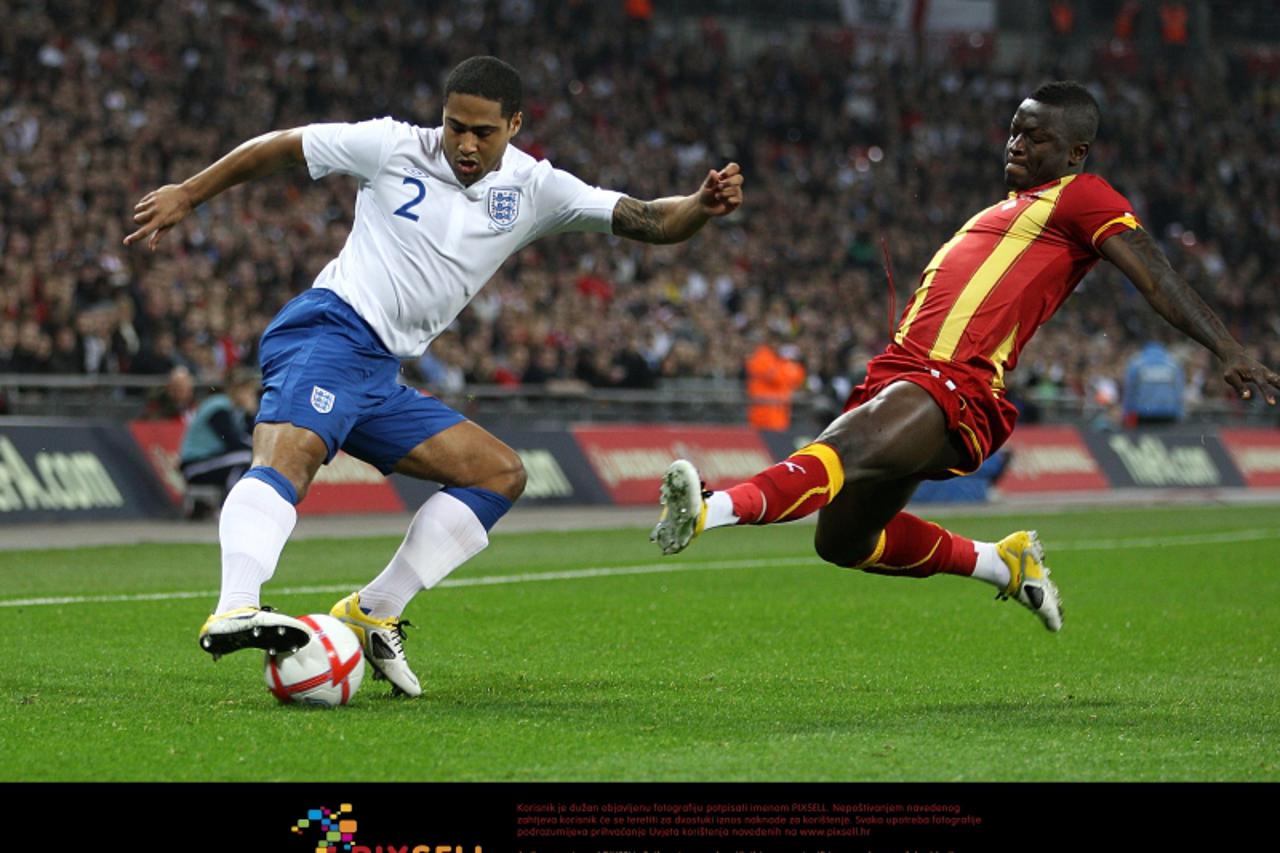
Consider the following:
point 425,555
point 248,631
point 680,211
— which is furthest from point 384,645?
point 680,211

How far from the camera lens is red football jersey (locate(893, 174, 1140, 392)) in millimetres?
6691

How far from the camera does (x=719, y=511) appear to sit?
592cm

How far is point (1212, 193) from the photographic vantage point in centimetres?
3956

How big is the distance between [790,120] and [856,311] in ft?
23.3

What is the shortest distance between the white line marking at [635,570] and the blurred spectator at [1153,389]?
7296 millimetres

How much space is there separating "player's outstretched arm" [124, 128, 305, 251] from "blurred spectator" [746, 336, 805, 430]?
17063 millimetres

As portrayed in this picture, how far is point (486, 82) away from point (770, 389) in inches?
690

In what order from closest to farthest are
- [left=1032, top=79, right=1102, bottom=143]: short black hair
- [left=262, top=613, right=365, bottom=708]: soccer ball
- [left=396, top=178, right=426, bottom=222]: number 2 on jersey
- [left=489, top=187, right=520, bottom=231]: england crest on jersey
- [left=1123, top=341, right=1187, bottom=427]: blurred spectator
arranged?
[left=262, top=613, right=365, bottom=708]: soccer ball, [left=396, top=178, right=426, bottom=222]: number 2 on jersey, [left=489, top=187, right=520, bottom=231]: england crest on jersey, [left=1032, top=79, right=1102, bottom=143]: short black hair, [left=1123, top=341, right=1187, bottom=427]: blurred spectator

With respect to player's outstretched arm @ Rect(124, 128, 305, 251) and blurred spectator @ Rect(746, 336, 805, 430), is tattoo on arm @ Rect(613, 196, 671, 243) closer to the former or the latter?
player's outstretched arm @ Rect(124, 128, 305, 251)

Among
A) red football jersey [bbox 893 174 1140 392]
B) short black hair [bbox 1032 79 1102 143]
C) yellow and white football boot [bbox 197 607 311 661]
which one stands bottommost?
yellow and white football boot [bbox 197 607 311 661]

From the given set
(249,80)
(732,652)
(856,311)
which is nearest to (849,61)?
(856,311)

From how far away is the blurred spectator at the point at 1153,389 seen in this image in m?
25.3
